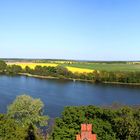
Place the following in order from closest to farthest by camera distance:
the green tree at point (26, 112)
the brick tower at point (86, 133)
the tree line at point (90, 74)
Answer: the brick tower at point (86, 133) < the green tree at point (26, 112) < the tree line at point (90, 74)

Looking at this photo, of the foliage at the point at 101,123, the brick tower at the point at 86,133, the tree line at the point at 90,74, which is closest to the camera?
the brick tower at the point at 86,133

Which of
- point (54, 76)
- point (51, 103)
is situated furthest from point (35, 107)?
point (54, 76)

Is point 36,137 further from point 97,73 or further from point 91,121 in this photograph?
point 97,73

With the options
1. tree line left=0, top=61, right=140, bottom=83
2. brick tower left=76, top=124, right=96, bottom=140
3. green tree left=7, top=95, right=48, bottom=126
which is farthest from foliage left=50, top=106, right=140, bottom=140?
tree line left=0, top=61, right=140, bottom=83

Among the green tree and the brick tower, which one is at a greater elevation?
the brick tower

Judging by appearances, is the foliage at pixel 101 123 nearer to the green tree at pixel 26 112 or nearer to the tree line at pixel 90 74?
the green tree at pixel 26 112

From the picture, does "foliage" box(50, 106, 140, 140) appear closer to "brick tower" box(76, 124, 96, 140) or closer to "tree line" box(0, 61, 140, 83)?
"brick tower" box(76, 124, 96, 140)

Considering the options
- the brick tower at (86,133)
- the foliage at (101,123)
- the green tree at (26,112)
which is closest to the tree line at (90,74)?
the green tree at (26,112)

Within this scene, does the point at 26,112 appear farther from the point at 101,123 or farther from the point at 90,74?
the point at 90,74

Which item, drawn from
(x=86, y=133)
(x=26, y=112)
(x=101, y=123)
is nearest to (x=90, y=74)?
(x=26, y=112)
